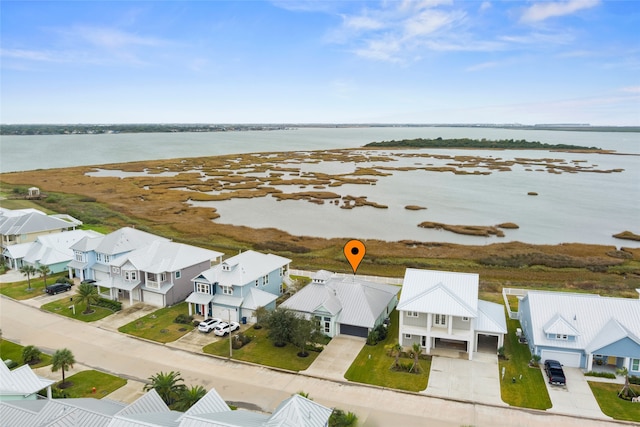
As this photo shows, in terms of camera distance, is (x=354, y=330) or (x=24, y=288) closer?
(x=354, y=330)

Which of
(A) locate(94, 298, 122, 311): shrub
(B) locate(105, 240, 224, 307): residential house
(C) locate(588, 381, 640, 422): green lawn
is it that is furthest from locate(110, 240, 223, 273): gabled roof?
(C) locate(588, 381, 640, 422): green lawn

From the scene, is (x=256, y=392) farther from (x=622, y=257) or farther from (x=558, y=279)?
(x=622, y=257)

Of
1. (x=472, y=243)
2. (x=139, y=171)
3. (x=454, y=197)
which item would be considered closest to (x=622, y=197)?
(x=454, y=197)

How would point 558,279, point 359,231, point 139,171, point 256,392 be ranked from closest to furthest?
point 256,392 < point 558,279 < point 359,231 < point 139,171

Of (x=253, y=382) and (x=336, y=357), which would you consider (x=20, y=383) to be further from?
(x=336, y=357)

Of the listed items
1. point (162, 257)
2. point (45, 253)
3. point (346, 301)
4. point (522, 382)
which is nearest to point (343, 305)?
point (346, 301)

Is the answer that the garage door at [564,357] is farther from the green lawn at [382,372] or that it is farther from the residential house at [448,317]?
the green lawn at [382,372]

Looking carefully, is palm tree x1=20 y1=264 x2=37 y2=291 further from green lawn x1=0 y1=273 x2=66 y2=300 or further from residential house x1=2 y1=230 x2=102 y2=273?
residential house x1=2 y1=230 x2=102 y2=273
